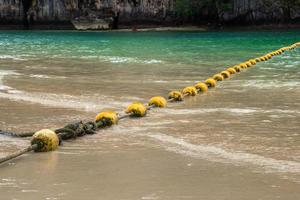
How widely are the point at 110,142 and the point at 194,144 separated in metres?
1.07

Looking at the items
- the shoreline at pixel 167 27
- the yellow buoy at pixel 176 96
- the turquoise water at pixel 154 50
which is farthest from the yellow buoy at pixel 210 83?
the shoreline at pixel 167 27

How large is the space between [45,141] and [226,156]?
2.11 metres

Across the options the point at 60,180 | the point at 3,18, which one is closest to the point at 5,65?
the point at 60,180

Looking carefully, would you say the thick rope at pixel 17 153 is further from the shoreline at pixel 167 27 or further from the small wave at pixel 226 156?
the shoreline at pixel 167 27

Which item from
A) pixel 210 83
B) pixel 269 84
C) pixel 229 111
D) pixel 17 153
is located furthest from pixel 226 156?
pixel 269 84

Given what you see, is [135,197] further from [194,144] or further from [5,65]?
[5,65]

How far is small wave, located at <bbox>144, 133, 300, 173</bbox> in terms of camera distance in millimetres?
5820

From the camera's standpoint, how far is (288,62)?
1989 centimetres

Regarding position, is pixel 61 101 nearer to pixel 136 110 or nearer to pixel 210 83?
pixel 136 110

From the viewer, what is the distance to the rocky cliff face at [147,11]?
68.8m

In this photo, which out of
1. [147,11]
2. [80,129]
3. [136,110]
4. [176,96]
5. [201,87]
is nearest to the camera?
[80,129]

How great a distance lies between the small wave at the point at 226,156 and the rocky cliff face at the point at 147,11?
63.1m

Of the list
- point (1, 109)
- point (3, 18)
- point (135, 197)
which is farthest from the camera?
point (3, 18)

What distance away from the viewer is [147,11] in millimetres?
71625
